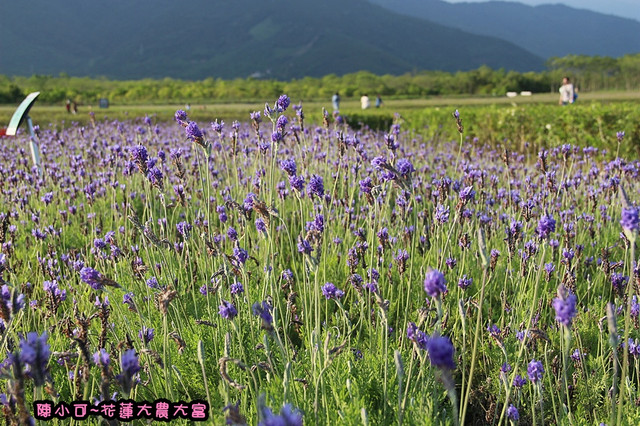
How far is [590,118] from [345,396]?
385 inches

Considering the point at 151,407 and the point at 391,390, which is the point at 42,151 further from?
the point at 391,390

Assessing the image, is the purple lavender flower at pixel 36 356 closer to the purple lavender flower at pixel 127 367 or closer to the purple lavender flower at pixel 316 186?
the purple lavender flower at pixel 127 367

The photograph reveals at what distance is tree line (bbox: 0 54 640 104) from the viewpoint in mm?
42294

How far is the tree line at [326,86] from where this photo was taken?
4229 centimetres

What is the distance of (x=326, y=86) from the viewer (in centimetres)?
5916

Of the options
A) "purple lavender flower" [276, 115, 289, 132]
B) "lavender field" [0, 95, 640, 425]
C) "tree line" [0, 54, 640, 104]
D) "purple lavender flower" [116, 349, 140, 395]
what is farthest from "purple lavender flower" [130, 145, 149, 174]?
"tree line" [0, 54, 640, 104]

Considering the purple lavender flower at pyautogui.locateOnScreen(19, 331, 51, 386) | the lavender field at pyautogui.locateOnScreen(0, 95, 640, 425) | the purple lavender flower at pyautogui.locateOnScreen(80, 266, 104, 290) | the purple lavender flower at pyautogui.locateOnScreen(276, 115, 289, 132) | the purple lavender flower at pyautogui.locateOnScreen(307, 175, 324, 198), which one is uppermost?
the purple lavender flower at pyautogui.locateOnScreen(276, 115, 289, 132)

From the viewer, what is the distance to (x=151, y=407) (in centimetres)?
187

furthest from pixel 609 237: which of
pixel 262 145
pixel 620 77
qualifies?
pixel 620 77

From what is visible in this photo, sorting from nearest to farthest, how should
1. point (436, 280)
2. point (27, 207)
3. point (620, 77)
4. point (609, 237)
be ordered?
point (436, 280) < point (609, 237) < point (27, 207) < point (620, 77)

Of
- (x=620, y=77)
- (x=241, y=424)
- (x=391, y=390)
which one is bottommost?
(x=391, y=390)

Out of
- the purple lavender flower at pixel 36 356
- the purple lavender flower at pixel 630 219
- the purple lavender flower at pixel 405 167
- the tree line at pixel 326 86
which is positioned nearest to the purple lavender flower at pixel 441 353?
the purple lavender flower at pixel 630 219

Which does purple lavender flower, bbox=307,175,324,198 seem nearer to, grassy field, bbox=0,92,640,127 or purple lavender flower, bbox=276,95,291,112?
purple lavender flower, bbox=276,95,291,112

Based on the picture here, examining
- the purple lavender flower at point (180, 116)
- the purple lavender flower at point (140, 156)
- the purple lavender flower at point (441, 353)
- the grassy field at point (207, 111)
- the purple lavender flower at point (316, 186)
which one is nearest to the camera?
the purple lavender flower at point (441, 353)
